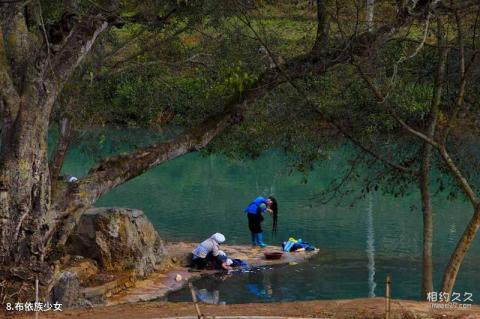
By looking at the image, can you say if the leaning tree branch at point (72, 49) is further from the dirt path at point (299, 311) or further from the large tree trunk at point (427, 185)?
the large tree trunk at point (427, 185)

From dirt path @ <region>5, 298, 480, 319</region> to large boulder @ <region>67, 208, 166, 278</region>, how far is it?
579 centimetres

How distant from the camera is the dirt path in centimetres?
936

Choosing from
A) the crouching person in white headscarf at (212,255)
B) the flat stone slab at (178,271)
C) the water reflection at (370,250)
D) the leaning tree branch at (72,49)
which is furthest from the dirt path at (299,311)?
the crouching person in white headscarf at (212,255)

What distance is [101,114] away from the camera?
17.1m

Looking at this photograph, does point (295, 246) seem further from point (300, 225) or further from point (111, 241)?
point (111, 241)

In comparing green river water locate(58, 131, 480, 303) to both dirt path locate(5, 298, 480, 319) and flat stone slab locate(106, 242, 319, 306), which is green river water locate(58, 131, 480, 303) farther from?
dirt path locate(5, 298, 480, 319)

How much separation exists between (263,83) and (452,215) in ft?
47.9

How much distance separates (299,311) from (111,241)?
7.38 metres

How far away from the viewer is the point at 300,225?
23.5 m

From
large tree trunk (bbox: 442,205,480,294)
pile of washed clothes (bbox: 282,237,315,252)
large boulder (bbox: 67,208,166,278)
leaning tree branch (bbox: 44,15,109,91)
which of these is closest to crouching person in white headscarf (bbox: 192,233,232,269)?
Result: large boulder (bbox: 67,208,166,278)

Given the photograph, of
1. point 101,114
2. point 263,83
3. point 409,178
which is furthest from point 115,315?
point 101,114

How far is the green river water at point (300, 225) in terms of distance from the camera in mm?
16906

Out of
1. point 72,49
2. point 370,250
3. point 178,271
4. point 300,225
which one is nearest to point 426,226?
point 72,49

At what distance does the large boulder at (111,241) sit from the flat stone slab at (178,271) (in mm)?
437
